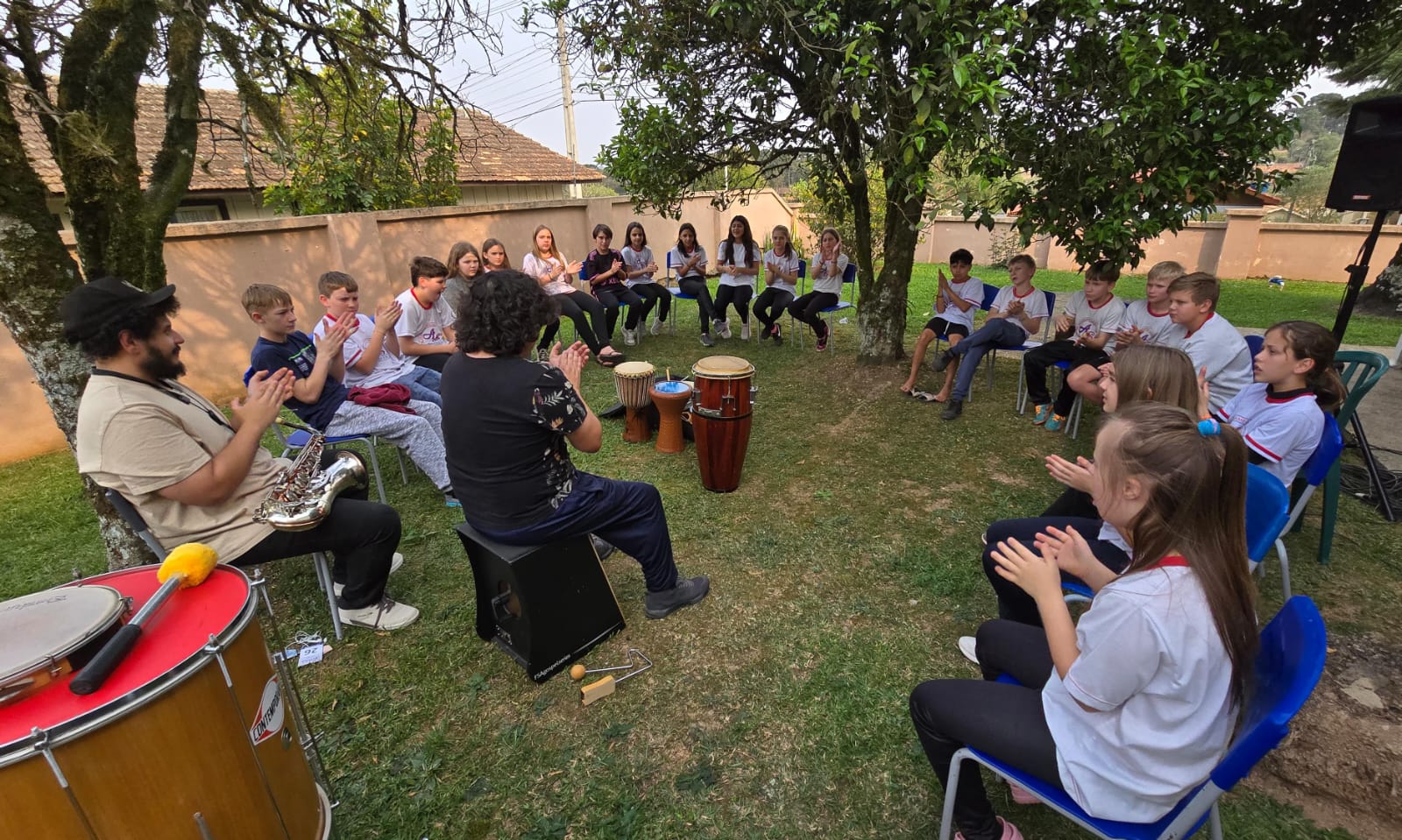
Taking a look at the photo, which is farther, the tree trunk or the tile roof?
the tree trunk

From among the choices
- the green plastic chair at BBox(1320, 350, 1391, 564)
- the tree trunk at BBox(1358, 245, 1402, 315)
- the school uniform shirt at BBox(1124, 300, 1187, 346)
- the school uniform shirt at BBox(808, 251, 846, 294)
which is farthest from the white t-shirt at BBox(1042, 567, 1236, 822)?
the tree trunk at BBox(1358, 245, 1402, 315)

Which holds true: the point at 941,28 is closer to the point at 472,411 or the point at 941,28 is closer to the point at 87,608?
the point at 472,411

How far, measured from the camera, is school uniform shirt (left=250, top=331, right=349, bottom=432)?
3.61m

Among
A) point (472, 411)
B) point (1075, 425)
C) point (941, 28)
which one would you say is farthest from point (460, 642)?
point (1075, 425)

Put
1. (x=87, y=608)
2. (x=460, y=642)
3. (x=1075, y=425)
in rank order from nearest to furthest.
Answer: (x=87, y=608)
(x=460, y=642)
(x=1075, y=425)

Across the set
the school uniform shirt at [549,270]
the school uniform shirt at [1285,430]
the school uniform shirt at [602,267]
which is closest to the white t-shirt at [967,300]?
the school uniform shirt at [1285,430]

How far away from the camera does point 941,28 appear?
342 cm

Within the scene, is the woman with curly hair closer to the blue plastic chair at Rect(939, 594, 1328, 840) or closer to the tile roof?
the blue plastic chair at Rect(939, 594, 1328, 840)

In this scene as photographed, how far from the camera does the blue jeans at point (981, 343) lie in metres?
5.51

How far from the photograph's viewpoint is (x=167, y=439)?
7.36 ft

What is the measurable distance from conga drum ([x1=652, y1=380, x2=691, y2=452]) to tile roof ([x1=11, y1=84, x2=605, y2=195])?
100 inches

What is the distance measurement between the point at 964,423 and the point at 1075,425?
0.84 m

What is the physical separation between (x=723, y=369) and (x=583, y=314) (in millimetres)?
3894

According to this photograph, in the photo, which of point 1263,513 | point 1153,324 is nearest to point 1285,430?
point 1263,513
